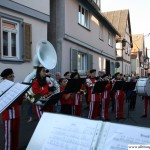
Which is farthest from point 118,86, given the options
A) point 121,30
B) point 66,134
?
point 121,30

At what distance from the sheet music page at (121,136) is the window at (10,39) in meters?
6.72

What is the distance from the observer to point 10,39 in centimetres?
872

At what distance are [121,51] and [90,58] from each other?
1569cm

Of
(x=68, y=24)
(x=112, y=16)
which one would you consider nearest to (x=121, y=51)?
(x=112, y=16)

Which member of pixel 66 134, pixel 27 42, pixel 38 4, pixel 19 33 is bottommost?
pixel 66 134

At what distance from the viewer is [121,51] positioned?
31.8 metres

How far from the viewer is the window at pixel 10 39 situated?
8453 mm

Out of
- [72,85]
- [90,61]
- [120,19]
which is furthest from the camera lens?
[120,19]

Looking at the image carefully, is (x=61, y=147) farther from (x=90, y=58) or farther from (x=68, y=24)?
(x=90, y=58)

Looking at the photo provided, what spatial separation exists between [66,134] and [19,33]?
7.26m

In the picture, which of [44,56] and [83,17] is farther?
[83,17]

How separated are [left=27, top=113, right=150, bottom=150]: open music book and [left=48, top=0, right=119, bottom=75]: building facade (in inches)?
394

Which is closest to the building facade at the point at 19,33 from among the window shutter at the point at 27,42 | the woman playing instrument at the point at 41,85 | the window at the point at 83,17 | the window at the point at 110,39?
the window shutter at the point at 27,42

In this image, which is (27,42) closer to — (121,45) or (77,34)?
(77,34)
